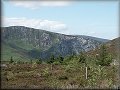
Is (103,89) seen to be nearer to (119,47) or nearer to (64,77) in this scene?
(119,47)

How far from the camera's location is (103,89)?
927 centimetres

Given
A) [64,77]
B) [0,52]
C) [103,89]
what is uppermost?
[0,52]

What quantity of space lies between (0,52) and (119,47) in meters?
4.11

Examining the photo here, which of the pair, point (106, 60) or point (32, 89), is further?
point (106, 60)

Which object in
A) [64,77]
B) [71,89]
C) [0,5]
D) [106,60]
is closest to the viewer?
[0,5]

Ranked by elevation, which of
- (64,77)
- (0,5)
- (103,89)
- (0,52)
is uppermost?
(0,5)

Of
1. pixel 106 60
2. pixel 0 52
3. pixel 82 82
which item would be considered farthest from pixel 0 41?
pixel 106 60

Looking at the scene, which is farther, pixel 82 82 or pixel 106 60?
pixel 106 60

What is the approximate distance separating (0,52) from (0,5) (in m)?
1.31

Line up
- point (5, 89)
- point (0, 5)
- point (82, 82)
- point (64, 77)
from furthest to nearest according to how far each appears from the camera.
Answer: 1. point (64, 77)
2. point (82, 82)
3. point (5, 89)
4. point (0, 5)

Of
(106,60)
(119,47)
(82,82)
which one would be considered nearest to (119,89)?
(119,47)

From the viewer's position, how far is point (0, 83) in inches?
353

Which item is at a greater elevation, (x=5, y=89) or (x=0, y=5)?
(x=0, y=5)

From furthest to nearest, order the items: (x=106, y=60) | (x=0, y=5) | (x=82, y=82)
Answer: (x=106, y=60) → (x=82, y=82) → (x=0, y=5)
